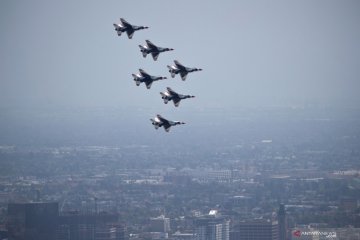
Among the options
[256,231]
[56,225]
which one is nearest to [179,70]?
[256,231]

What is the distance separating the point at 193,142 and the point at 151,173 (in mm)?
17539

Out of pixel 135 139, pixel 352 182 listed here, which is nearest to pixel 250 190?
pixel 352 182

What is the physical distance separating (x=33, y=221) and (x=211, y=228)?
9.53 m

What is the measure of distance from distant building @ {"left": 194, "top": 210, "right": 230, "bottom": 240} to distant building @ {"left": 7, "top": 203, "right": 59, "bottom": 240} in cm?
768

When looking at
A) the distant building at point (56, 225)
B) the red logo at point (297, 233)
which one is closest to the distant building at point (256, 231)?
the red logo at point (297, 233)

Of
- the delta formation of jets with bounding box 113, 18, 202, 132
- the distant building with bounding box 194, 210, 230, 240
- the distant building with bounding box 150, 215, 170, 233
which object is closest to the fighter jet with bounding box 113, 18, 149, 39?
the delta formation of jets with bounding box 113, 18, 202, 132

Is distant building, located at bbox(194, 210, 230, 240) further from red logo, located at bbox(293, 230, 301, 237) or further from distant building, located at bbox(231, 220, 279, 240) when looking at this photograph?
red logo, located at bbox(293, 230, 301, 237)

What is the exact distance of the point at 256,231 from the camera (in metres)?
62.6

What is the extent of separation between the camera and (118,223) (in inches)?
2692

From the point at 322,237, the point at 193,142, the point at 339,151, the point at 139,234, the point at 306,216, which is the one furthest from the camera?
the point at 193,142

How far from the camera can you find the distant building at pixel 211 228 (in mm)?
62719

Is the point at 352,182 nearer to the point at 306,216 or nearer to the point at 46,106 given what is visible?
the point at 306,216

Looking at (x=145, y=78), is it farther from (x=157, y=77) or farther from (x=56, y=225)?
(x=56, y=225)

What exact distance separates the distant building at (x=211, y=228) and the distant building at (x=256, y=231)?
0.58 metres
